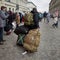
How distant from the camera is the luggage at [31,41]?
911 cm

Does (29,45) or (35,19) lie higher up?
(35,19)

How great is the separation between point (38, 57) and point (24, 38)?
1.55 metres

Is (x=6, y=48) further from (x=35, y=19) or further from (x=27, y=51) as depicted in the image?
(x=35, y=19)

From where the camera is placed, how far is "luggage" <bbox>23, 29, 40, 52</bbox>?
9109mm

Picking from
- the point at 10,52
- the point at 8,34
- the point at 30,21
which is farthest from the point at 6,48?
the point at 8,34

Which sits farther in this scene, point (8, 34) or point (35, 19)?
point (8, 34)

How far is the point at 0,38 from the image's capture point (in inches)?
435

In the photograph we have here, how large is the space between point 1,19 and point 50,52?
2719 mm

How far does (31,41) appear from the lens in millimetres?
9164

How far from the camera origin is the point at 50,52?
9344mm

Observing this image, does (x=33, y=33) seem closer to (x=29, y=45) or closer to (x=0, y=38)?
(x=29, y=45)

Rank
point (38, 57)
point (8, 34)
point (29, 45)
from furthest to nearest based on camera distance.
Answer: point (8, 34), point (29, 45), point (38, 57)

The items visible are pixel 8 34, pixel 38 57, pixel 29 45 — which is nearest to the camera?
pixel 38 57

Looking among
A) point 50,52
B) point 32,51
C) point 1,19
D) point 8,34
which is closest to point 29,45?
point 32,51
